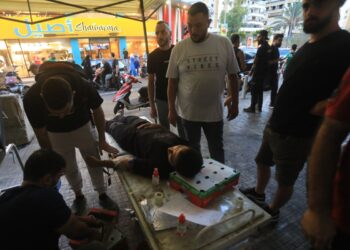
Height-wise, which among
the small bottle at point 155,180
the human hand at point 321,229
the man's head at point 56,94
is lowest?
the small bottle at point 155,180

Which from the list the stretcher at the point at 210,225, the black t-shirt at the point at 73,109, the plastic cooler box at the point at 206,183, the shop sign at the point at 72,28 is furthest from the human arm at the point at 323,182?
the shop sign at the point at 72,28

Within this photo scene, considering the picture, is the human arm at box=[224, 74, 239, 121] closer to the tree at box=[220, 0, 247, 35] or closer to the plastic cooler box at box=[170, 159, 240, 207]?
the plastic cooler box at box=[170, 159, 240, 207]

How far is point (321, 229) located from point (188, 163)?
28.1 inches

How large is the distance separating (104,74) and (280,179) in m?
7.51

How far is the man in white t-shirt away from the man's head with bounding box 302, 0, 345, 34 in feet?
2.11

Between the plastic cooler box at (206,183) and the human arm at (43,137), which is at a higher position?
the human arm at (43,137)

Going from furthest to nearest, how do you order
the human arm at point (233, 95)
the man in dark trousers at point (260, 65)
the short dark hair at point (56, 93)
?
the man in dark trousers at point (260, 65) < the human arm at point (233, 95) < the short dark hair at point (56, 93)

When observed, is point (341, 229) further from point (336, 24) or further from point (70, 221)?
point (70, 221)

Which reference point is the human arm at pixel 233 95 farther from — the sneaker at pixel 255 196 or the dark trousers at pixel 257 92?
the dark trousers at pixel 257 92

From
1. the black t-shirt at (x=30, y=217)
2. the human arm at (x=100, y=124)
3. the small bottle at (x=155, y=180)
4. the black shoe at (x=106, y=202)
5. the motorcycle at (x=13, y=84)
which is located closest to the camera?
the black t-shirt at (x=30, y=217)

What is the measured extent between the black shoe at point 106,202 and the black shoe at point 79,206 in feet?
0.49

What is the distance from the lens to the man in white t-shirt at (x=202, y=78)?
166 centimetres

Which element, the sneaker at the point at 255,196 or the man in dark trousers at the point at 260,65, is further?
the man in dark trousers at the point at 260,65

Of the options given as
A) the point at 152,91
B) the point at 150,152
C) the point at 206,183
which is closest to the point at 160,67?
the point at 152,91
